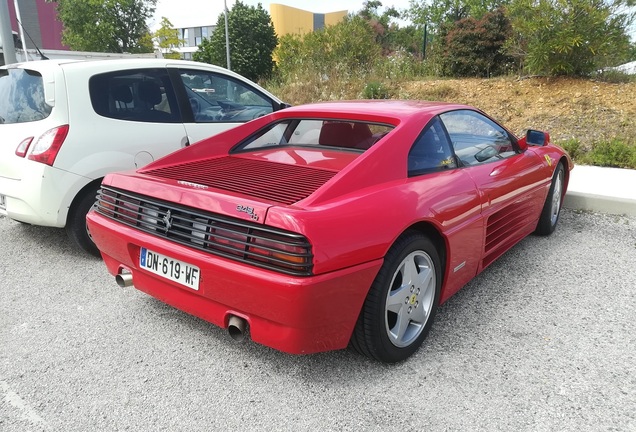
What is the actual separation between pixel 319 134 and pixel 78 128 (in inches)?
77.6

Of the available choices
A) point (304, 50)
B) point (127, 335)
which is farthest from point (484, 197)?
point (304, 50)

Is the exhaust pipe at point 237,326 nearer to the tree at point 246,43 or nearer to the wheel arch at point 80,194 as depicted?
the wheel arch at point 80,194

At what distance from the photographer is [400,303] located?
249 centimetres

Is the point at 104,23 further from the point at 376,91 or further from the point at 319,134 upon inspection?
the point at 319,134

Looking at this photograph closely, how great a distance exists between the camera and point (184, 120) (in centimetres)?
450

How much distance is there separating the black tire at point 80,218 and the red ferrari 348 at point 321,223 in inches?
44.2

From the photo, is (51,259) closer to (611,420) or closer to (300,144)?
(300,144)

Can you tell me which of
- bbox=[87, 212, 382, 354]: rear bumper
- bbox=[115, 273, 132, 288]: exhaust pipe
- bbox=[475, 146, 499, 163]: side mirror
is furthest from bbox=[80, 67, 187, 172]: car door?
bbox=[475, 146, 499, 163]: side mirror

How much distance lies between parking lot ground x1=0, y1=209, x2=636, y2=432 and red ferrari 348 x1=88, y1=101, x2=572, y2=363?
0.27m

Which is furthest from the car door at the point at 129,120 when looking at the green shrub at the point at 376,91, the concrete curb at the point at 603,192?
the green shrub at the point at 376,91

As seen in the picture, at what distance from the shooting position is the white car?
370 centimetres

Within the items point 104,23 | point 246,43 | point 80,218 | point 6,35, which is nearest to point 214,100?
point 80,218

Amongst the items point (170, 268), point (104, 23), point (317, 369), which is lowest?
point (317, 369)

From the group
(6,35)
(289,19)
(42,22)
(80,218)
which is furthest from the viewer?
(289,19)
